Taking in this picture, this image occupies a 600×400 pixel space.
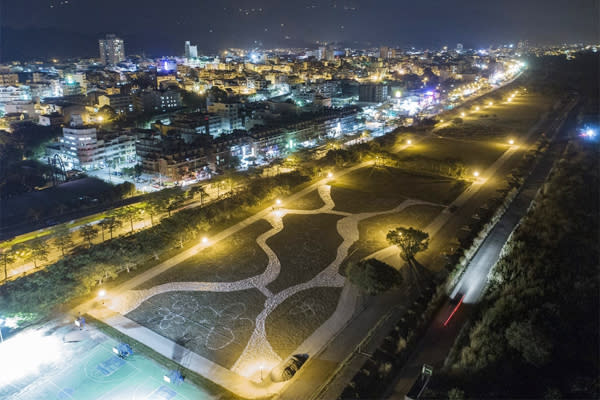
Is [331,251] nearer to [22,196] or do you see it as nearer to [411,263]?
[411,263]

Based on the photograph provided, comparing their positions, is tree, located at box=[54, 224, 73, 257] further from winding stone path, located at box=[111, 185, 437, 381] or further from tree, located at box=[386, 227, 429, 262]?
tree, located at box=[386, 227, 429, 262]

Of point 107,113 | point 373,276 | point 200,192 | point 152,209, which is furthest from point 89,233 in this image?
point 107,113

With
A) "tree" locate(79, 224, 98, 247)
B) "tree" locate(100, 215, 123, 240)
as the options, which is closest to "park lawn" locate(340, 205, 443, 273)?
"tree" locate(100, 215, 123, 240)

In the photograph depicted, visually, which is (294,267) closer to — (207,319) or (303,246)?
(303,246)

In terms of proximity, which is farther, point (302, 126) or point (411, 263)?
point (302, 126)

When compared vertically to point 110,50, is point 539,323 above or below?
below

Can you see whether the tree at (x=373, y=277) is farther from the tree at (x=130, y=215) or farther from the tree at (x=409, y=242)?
the tree at (x=130, y=215)

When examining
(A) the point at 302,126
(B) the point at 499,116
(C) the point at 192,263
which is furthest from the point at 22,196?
(B) the point at 499,116
